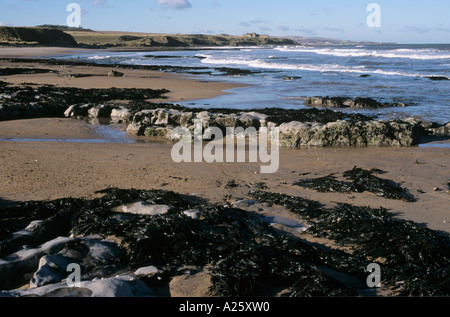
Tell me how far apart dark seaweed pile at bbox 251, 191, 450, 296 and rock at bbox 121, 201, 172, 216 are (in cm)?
170

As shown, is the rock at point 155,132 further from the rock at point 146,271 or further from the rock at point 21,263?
the rock at point 146,271

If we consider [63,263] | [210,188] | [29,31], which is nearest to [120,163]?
[210,188]

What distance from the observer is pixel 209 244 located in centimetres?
418

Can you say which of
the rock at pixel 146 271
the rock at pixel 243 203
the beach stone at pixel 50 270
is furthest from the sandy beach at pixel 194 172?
the beach stone at pixel 50 270

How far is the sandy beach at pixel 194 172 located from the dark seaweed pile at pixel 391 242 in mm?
382

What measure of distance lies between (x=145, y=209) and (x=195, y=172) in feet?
6.81

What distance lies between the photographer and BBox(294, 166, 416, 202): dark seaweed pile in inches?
234

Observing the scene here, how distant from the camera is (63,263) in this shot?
3580 millimetres

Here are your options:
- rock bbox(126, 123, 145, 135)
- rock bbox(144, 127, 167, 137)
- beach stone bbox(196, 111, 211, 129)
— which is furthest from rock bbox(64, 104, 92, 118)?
beach stone bbox(196, 111, 211, 129)

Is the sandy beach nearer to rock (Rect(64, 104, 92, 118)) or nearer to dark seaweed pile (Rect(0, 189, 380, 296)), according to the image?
dark seaweed pile (Rect(0, 189, 380, 296))

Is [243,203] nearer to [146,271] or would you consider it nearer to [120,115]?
[146,271]

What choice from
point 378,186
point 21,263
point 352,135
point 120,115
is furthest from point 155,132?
point 21,263

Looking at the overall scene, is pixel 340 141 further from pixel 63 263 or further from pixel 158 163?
pixel 63 263

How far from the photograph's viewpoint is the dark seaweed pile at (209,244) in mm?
3418
